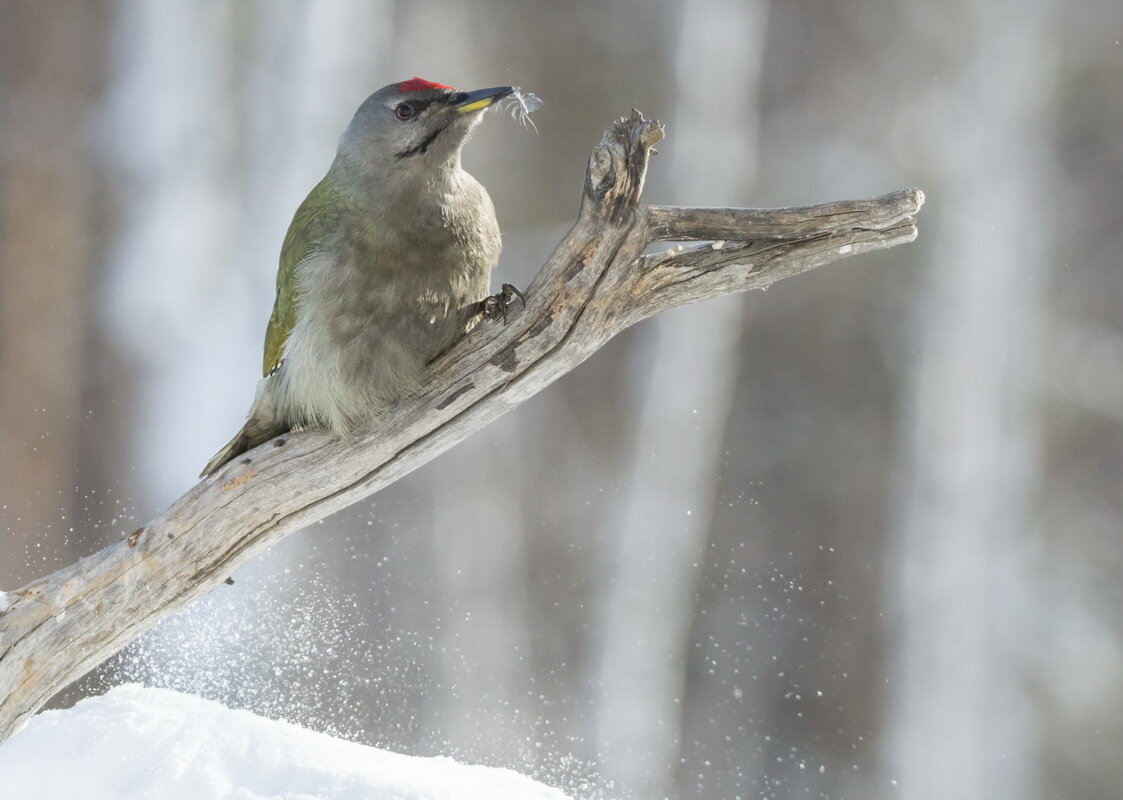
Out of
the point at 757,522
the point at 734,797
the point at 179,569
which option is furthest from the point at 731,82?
the point at 179,569

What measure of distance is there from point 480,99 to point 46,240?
273 centimetres

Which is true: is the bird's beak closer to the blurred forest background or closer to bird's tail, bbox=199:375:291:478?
bird's tail, bbox=199:375:291:478

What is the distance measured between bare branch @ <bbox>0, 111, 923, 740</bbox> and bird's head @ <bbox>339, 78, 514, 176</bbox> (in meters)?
0.29

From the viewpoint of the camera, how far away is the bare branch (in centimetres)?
194

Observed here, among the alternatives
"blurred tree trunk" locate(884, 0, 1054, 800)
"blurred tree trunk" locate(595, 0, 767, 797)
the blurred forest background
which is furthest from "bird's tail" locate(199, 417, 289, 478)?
"blurred tree trunk" locate(884, 0, 1054, 800)

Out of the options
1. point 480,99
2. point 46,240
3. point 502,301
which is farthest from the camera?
point 46,240

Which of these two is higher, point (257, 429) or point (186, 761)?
point (257, 429)

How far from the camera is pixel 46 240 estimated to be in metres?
3.93

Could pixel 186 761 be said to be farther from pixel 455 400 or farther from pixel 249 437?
pixel 455 400

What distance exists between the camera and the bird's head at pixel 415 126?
1.96 meters

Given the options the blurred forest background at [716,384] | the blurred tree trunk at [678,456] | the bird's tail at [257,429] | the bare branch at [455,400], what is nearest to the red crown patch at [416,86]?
the bare branch at [455,400]

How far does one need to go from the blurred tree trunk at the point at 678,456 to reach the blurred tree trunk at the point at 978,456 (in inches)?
35.7

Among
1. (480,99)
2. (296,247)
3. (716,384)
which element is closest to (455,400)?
(296,247)

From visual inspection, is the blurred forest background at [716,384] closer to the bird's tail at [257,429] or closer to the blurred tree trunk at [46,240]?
the blurred tree trunk at [46,240]
